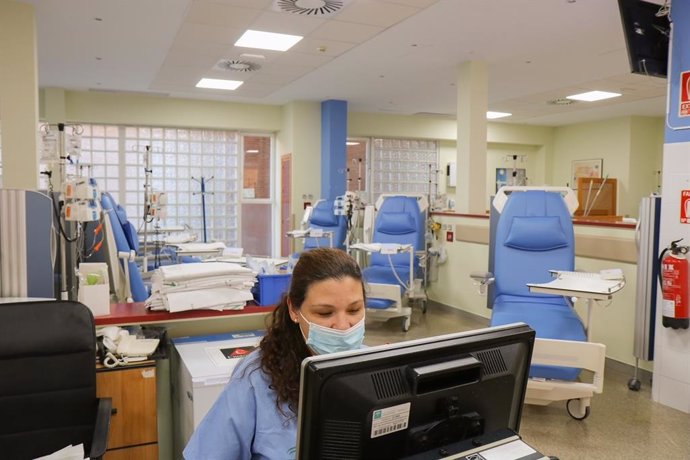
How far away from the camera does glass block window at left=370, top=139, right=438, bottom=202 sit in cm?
1016

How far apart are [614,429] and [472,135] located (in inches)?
153

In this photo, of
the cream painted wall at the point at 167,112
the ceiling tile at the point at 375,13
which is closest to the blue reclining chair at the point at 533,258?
the ceiling tile at the point at 375,13

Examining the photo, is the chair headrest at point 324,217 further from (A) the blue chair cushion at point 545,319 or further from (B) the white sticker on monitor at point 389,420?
(B) the white sticker on monitor at point 389,420

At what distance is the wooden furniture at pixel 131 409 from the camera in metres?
2.10

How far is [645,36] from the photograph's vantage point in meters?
3.48

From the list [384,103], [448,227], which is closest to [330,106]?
[384,103]

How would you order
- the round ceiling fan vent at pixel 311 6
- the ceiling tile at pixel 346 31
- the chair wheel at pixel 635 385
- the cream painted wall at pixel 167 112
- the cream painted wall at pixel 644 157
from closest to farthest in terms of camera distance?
the chair wheel at pixel 635 385 → the round ceiling fan vent at pixel 311 6 → the ceiling tile at pixel 346 31 → the cream painted wall at pixel 167 112 → the cream painted wall at pixel 644 157

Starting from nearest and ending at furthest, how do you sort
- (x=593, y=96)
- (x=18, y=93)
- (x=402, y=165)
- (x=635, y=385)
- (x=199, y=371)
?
(x=199, y=371) → (x=635, y=385) → (x=18, y=93) → (x=593, y=96) → (x=402, y=165)

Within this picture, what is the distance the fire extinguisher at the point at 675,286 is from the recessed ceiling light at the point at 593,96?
532 centimetres

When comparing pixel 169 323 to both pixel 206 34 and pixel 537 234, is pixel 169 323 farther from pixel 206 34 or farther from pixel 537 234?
pixel 206 34

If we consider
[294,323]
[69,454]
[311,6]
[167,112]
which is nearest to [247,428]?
[294,323]

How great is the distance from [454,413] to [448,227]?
5194mm

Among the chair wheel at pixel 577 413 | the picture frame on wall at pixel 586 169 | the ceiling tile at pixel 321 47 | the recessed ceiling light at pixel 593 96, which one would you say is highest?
the ceiling tile at pixel 321 47

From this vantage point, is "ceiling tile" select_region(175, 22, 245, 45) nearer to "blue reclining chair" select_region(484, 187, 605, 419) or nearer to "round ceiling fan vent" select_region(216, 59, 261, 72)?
"round ceiling fan vent" select_region(216, 59, 261, 72)
